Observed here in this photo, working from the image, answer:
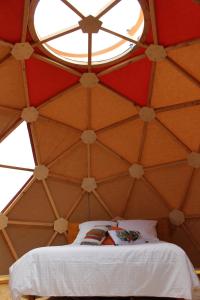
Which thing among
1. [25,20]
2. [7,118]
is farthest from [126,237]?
[25,20]

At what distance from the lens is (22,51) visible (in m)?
6.62

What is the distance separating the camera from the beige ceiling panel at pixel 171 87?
23.2ft

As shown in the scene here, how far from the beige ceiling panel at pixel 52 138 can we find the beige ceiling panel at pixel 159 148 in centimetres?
162

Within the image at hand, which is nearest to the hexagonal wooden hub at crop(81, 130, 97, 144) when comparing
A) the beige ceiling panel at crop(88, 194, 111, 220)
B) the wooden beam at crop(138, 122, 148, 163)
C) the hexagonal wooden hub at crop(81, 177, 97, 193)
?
the hexagonal wooden hub at crop(81, 177, 97, 193)

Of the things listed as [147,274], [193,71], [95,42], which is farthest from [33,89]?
[147,274]

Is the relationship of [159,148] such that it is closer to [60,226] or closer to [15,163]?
[60,226]

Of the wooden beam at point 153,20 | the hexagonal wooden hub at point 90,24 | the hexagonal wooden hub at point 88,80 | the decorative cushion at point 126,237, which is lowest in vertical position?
the decorative cushion at point 126,237

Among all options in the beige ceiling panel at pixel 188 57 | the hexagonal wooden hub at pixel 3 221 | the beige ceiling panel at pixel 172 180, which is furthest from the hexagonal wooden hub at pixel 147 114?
the hexagonal wooden hub at pixel 3 221

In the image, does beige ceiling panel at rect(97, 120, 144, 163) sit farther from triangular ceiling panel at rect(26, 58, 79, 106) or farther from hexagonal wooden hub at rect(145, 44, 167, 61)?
hexagonal wooden hub at rect(145, 44, 167, 61)

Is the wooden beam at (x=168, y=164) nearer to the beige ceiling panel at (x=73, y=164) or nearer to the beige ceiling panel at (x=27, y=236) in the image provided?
the beige ceiling panel at (x=73, y=164)

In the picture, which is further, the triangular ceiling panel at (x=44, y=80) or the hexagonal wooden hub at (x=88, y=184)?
the hexagonal wooden hub at (x=88, y=184)

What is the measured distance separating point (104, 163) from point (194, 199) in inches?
87.0

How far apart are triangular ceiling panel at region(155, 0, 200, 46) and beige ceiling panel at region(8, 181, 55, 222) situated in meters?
4.30

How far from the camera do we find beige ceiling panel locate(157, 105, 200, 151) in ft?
25.5
